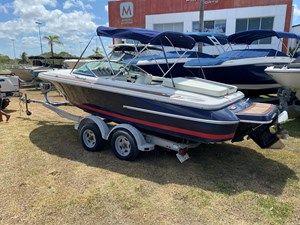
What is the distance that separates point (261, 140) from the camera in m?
5.35

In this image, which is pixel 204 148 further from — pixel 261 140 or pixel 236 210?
pixel 236 210

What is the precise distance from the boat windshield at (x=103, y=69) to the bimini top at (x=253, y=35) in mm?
4390

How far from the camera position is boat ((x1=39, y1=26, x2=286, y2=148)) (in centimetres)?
480

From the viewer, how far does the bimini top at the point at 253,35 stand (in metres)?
8.79

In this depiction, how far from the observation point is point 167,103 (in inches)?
199

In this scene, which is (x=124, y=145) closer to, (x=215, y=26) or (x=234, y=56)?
(x=234, y=56)

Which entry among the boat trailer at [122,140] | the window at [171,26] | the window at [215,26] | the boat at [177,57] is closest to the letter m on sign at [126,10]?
the window at [171,26]

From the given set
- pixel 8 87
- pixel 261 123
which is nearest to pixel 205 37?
pixel 261 123

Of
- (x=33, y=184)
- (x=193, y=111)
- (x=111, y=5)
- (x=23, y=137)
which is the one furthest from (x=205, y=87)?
(x=111, y=5)

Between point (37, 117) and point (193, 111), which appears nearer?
point (193, 111)

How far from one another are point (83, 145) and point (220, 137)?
2.58 m

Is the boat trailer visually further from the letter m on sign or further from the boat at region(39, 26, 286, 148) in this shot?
the letter m on sign

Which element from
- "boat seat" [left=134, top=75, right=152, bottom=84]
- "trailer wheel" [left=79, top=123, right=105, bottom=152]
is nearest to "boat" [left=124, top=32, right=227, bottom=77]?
"boat seat" [left=134, top=75, right=152, bottom=84]

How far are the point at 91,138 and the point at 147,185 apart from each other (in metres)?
1.75
